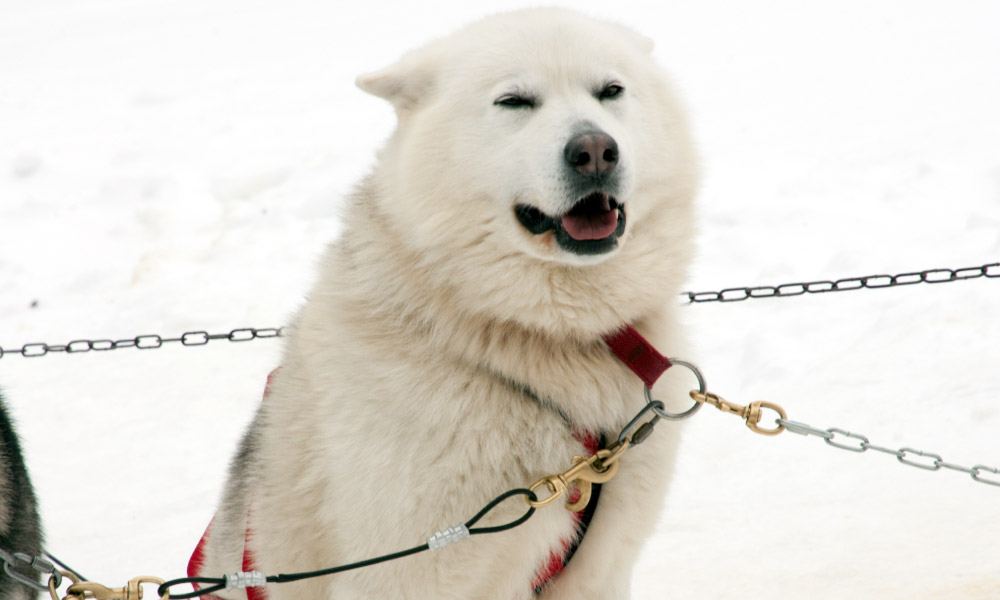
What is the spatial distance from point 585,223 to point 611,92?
1.25 ft

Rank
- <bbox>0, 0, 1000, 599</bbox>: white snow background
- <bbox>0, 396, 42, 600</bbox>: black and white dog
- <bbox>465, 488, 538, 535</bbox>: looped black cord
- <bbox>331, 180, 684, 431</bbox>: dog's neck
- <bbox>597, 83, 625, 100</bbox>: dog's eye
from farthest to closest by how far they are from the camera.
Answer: <bbox>0, 0, 1000, 599</bbox>: white snow background < <bbox>0, 396, 42, 600</bbox>: black and white dog < <bbox>597, 83, 625, 100</bbox>: dog's eye < <bbox>331, 180, 684, 431</bbox>: dog's neck < <bbox>465, 488, 538, 535</bbox>: looped black cord

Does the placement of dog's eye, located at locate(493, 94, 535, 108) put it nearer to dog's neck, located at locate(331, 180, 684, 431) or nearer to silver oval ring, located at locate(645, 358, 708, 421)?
dog's neck, located at locate(331, 180, 684, 431)

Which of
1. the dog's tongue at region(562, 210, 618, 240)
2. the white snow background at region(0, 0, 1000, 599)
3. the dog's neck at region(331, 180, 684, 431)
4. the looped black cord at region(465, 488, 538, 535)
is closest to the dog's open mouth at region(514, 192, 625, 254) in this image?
the dog's tongue at region(562, 210, 618, 240)

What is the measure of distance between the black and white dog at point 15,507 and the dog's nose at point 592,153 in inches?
69.4

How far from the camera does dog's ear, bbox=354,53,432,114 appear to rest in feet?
8.79

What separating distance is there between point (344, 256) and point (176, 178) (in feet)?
17.6

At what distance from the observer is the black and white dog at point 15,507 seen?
2773mm

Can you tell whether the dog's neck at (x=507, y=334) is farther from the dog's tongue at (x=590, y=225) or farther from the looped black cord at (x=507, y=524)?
the looped black cord at (x=507, y=524)

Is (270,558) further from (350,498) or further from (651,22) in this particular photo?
(651,22)

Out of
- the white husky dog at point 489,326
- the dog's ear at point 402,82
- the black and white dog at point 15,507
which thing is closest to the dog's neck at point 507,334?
the white husky dog at point 489,326

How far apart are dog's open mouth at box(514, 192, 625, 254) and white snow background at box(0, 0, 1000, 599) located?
0.37 metres

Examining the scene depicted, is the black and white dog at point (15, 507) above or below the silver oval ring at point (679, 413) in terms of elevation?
below

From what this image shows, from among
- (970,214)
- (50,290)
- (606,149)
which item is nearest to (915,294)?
(970,214)

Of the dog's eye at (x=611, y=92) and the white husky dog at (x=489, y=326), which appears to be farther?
the dog's eye at (x=611, y=92)
